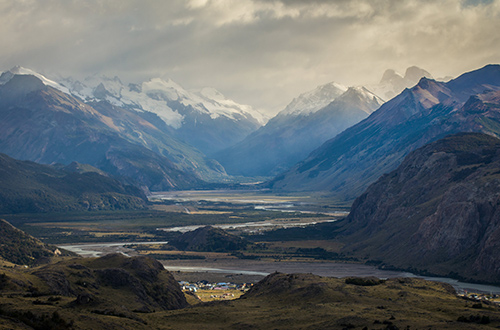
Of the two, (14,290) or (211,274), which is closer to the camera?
(14,290)

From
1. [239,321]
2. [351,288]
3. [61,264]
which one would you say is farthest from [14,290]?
[351,288]

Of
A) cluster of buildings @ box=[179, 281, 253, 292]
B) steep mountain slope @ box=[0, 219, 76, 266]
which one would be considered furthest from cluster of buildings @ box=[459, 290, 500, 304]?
steep mountain slope @ box=[0, 219, 76, 266]

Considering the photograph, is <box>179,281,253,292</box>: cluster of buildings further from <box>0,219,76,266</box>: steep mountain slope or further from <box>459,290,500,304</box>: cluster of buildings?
<box>459,290,500,304</box>: cluster of buildings

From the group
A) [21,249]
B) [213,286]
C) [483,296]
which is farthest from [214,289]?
[21,249]

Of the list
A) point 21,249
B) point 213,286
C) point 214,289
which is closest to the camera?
point 214,289

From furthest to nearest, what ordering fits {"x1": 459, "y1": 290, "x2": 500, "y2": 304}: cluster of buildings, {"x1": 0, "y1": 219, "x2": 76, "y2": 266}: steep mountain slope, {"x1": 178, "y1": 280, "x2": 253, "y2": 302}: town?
{"x1": 0, "y1": 219, "x2": 76, "y2": 266}: steep mountain slope, {"x1": 178, "y1": 280, "x2": 253, "y2": 302}: town, {"x1": 459, "y1": 290, "x2": 500, "y2": 304}: cluster of buildings

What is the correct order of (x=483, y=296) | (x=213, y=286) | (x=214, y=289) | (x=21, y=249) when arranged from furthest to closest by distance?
1. (x=21, y=249)
2. (x=213, y=286)
3. (x=214, y=289)
4. (x=483, y=296)

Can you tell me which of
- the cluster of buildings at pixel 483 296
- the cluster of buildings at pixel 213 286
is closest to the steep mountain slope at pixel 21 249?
the cluster of buildings at pixel 213 286

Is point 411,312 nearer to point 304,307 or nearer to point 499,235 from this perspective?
point 304,307

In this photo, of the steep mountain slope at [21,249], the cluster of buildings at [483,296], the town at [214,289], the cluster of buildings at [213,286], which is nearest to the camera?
the cluster of buildings at [483,296]

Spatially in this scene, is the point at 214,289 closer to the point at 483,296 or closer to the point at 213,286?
the point at 213,286

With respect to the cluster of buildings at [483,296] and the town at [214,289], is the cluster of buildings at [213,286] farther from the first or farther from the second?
the cluster of buildings at [483,296]
